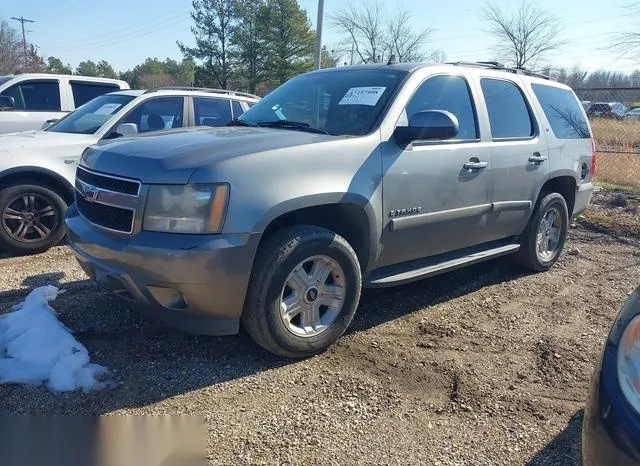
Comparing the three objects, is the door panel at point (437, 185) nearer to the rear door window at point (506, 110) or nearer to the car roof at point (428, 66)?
the car roof at point (428, 66)

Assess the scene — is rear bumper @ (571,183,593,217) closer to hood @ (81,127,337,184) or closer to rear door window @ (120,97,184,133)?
hood @ (81,127,337,184)

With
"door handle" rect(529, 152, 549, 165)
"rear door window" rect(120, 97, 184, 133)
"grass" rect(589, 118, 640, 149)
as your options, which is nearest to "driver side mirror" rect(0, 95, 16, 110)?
"rear door window" rect(120, 97, 184, 133)

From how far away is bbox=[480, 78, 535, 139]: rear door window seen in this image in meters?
4.75

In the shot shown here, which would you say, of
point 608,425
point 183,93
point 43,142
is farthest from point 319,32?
point 608,425

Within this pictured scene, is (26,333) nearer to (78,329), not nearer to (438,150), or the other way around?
(78,329)

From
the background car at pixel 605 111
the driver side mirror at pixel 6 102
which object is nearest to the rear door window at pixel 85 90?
the driver side mirror at pixel 6 102

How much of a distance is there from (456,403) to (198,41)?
44.8 meters

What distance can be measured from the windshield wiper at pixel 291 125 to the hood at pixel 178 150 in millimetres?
135

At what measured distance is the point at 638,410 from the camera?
1697mm

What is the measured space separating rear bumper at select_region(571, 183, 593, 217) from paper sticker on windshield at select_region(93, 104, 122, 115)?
527 cm

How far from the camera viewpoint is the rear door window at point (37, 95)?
945 cm

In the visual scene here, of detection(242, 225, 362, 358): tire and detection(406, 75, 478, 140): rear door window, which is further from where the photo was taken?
detection(406, 75, 478, 140): rear door window

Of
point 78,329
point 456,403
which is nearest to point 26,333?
point 78,329

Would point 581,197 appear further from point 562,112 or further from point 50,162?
point 50,162
